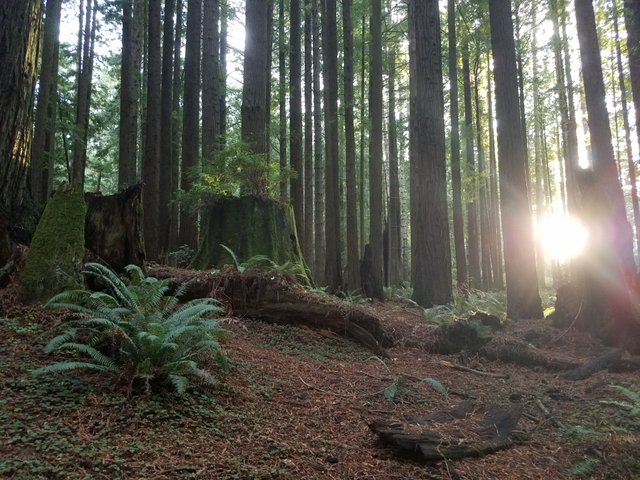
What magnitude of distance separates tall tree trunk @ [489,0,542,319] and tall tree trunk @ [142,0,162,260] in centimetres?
909

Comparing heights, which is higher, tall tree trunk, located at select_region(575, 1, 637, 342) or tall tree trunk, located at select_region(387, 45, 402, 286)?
tall tree trunk, located at select_region(387, 45, 402, 286)

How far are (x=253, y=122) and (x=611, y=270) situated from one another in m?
7.57

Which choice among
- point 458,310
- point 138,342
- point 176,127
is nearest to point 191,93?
point 176,127

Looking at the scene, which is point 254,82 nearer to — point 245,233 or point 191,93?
point 245,233

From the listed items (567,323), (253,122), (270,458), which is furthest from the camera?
(253,122)

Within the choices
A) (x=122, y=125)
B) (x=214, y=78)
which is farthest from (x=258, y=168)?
(x=122, y=125)

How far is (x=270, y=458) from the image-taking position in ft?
9.62

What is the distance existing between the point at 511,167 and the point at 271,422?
9.07 m

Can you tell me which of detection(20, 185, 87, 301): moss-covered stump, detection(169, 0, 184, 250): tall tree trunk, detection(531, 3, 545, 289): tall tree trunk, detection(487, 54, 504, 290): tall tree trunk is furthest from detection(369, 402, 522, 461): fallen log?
detection(487, 54, 504, 290): tall tree trunk

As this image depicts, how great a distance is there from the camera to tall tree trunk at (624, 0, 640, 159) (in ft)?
30.3

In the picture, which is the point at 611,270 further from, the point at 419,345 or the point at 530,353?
the point at 419,345

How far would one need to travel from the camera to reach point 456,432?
3844 mm

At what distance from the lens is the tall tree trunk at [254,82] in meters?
9.78

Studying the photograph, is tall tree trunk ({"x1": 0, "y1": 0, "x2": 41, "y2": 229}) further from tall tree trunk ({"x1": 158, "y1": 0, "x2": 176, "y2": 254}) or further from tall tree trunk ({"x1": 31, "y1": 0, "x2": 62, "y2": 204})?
tall tree trunk ({"x1": 31, "y1": 0, "x2": 62, "y2": 204})
